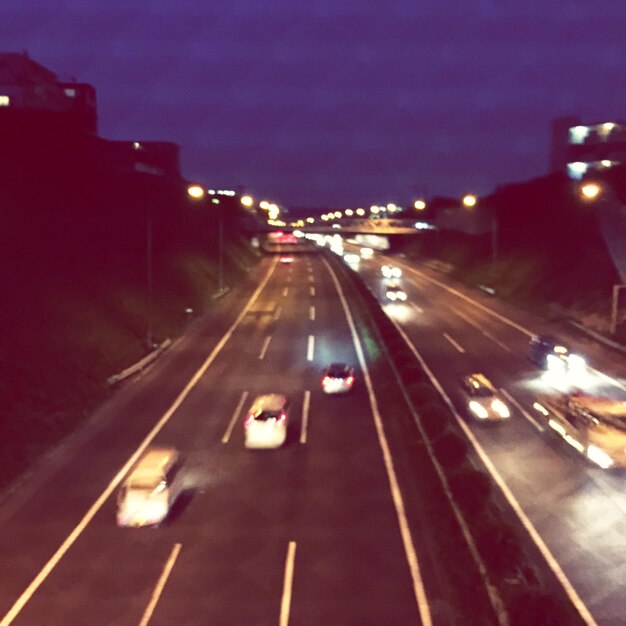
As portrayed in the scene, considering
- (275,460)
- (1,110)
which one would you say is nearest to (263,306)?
(1,110)

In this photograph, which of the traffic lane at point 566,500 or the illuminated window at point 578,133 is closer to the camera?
the traffic lane at point 566,500

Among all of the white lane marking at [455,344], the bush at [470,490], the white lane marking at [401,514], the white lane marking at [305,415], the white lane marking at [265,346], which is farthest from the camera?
the white lane marking at [455,344]

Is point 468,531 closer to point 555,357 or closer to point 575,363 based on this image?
point 575,363

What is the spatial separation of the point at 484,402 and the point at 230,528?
51.5 ft

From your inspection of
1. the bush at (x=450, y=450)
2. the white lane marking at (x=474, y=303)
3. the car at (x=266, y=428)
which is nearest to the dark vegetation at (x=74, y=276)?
the car at (x=266, y=428)

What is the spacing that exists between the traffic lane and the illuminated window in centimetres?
9893

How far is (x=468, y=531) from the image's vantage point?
20859 millimetres

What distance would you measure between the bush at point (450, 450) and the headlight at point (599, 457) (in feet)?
15.7

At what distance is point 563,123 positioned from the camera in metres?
126

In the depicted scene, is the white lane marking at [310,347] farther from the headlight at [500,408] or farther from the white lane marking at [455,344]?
the headlight at [500,408]

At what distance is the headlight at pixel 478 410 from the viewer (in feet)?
110

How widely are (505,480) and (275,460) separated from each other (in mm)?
8495

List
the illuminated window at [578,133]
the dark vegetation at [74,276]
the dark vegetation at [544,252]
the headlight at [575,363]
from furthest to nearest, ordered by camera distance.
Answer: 1. the illuminated window at [578,133]
2. the dark vegetation at [544,252]
3. the headlight at [575,363]
4. the dark vegetation at [74,276]

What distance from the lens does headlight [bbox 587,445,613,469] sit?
27.0 meters
